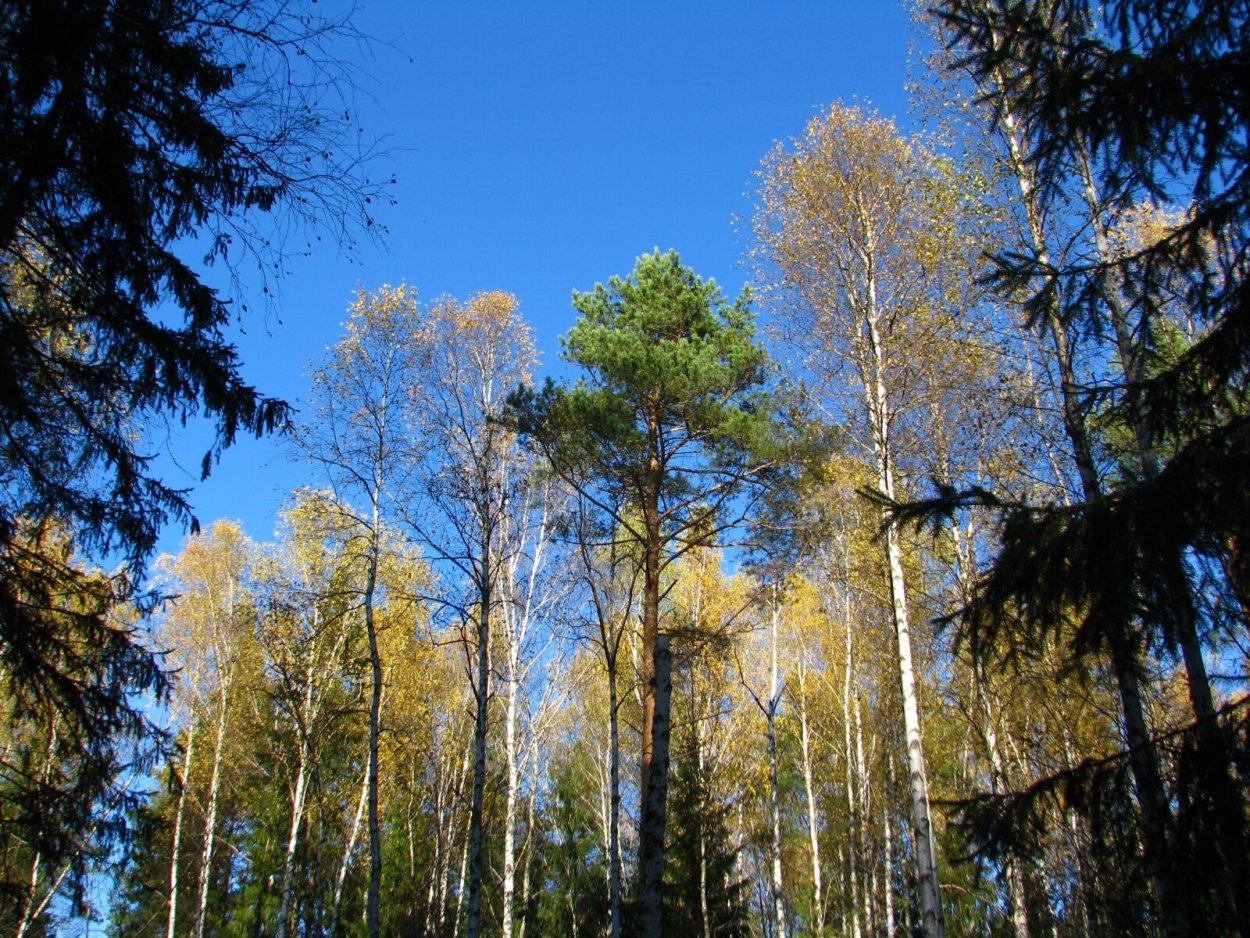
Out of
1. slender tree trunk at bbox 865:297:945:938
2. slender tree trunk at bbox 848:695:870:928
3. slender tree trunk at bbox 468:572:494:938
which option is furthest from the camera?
slender tree trunk at bbox 848:695:870:928

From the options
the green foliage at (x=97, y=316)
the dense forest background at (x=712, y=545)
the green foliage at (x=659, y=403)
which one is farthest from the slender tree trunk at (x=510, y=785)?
the green foliage at (x=97, y=316)

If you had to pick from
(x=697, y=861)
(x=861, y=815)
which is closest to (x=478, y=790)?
(x=697, y=861)

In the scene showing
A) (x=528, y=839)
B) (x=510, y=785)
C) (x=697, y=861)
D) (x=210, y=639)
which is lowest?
(x=697, y=861)

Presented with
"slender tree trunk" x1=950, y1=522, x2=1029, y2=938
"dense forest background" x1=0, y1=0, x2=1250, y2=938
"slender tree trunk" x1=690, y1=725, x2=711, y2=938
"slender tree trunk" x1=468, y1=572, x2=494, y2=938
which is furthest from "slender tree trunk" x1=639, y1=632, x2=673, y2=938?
"slender tree trunk" x1=690, y1=725, x2=711, y2=938

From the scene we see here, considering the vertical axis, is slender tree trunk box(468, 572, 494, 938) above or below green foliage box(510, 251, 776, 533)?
below

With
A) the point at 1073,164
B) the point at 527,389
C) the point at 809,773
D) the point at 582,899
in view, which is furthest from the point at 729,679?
the point at 1073,164

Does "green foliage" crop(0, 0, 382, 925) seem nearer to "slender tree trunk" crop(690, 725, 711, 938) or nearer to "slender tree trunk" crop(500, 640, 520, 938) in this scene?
"slender tree trunk" crop(500, 640, 520, 938)

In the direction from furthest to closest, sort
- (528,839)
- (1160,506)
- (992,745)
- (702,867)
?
1. (528,839)
2. (702,867)
3. (992,745)
4. (1160,506)

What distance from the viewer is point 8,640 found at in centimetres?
358

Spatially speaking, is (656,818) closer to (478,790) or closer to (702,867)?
(478,790)

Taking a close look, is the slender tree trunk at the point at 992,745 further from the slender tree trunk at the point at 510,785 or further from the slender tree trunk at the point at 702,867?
the slender tree trunk at the point at 510,785

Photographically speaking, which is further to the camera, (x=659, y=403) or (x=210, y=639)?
(x=210, y=639)

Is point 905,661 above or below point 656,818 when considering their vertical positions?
above

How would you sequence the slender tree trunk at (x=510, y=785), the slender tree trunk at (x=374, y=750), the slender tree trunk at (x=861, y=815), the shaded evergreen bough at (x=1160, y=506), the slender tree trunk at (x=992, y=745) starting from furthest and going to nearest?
the slender tree trunk at (x=861, y=815) < the slender tree trunk at (x=510, y=785) < the slender tree trunk at (x=992, y=745) < the slender tree trunk at (x=374, y=750) < the shaded evergreen bough at (x=1160, y=506)
